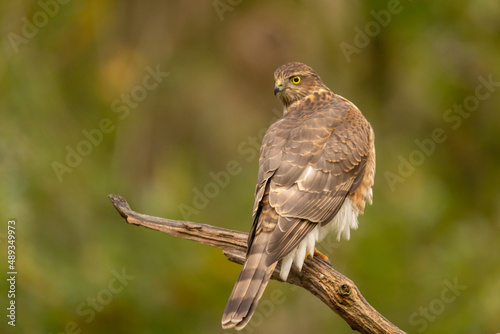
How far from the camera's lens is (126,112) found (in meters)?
9.45

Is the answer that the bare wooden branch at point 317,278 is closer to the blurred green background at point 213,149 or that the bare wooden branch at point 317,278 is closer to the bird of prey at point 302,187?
the bird of prey at point 302,187

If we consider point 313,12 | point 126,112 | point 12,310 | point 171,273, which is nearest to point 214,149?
point 126,112

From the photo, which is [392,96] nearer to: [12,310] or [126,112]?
[126,112]

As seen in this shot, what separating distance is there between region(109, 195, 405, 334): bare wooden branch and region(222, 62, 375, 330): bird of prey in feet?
0.46

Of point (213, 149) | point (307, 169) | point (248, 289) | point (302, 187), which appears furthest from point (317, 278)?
point (213, 149)

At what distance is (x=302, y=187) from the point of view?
216 inches

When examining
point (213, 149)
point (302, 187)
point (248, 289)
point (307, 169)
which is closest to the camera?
point (248, 289)

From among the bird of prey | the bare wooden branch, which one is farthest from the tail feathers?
the bare wooden branch

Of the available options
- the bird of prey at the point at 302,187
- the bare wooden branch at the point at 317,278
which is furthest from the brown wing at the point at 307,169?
the bare wooden branch at the point at 317,278

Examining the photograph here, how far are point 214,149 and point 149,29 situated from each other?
1.89 meters

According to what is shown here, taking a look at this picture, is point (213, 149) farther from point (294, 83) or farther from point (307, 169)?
point (307, 169)

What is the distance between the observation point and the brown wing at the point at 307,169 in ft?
17.6

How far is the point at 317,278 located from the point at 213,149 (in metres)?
5.52

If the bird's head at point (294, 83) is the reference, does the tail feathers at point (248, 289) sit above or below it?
below
